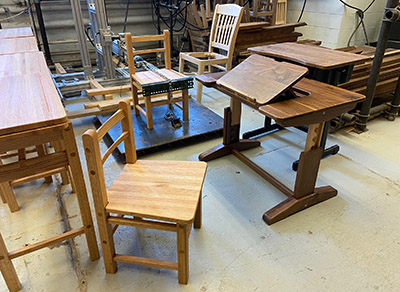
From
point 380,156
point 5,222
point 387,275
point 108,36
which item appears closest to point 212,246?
point 387,275

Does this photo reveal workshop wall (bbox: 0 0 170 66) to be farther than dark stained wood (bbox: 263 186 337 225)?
Yes

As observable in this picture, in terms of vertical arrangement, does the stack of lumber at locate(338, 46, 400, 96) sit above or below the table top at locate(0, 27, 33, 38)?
below

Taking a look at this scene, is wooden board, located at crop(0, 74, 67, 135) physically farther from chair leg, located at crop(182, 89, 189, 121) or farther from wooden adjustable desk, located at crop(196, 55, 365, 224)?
chair leg, located at crop(182, 89, 189, 121)

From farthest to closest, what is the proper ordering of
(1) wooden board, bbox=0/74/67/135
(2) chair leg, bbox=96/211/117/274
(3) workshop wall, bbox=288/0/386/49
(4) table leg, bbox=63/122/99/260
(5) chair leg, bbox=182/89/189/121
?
(3) workshop wall, bbox=288/0/386/49
(5) chair leg, bbox=182/89/189/121
(2) chair leg, bbox=96/211/117/274
(4) table leg, bbox=63/122/99/260
(1) wooden board, bbox=0/74/67/135

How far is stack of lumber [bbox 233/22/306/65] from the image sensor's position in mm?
3897

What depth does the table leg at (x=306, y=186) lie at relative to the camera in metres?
1.75

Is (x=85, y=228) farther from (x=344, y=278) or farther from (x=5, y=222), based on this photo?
(x=344, y=278)

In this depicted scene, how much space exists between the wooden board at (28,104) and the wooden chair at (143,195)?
181 mm

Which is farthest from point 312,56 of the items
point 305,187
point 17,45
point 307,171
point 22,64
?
point 17,45

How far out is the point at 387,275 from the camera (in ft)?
4.89

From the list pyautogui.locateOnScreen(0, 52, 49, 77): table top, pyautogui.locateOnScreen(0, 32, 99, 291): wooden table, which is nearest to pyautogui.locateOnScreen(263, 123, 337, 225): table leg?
pyautogui.locateOnScreen(0, 32, 99, 291): wooden table

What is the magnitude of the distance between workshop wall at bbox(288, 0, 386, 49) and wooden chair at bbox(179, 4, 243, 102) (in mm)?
1784

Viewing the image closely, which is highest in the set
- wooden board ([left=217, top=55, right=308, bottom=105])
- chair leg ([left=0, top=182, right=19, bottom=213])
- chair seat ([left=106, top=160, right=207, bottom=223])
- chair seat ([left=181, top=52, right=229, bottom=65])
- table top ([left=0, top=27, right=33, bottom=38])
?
table top ([left=0, top=27, right=33, bottom=38])

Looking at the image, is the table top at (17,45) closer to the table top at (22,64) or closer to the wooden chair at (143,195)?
the table top at (22,64)
